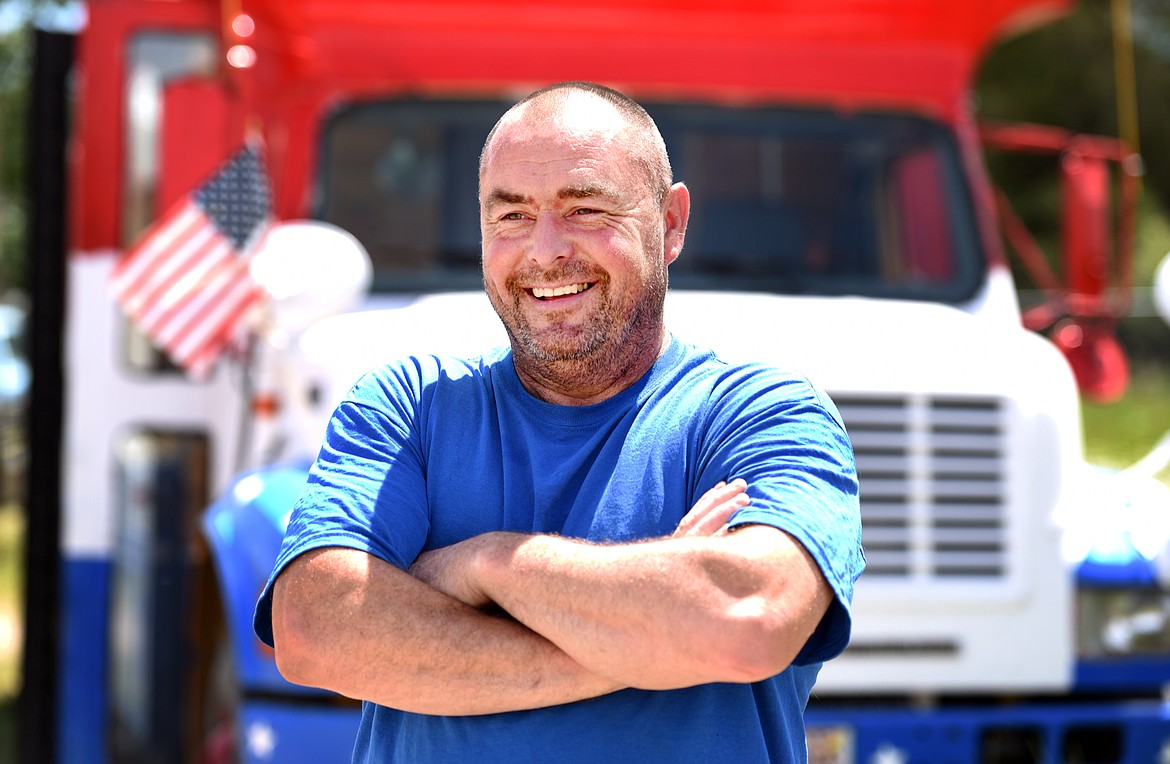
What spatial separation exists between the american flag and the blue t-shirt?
7.06ft

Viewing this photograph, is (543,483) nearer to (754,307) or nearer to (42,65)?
(754,307)

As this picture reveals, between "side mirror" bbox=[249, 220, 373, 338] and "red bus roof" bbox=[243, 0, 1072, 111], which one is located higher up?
"red bus roof" bbox=[243, 0, 1072, 111]

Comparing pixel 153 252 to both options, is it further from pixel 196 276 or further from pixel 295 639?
pixel 295 639

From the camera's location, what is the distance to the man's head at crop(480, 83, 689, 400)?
7.15 ft

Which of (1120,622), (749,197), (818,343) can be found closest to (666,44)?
(749,197)

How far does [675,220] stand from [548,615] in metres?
0.72

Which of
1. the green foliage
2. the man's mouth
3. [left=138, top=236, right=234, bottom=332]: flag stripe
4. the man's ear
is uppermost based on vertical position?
the green foliage

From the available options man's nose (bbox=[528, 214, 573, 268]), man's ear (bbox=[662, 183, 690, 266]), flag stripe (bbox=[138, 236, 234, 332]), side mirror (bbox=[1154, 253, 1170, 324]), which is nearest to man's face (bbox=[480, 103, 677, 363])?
man's nose (bbox=[528, 214, 573, 268])

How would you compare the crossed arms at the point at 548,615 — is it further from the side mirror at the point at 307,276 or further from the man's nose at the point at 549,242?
the side mirror at the point at 307,276

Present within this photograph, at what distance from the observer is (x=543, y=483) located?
2104mm

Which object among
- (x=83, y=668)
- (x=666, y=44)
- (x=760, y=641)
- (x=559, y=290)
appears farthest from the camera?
(x=83, y=668)

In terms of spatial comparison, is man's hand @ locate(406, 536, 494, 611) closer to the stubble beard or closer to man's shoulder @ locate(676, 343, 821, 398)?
the stubble beard

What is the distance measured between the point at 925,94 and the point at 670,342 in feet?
10.0

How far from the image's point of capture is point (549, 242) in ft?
7.20
